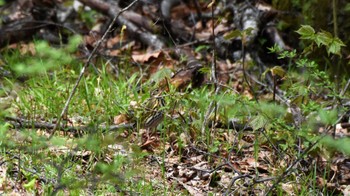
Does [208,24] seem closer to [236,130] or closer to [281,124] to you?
[236,130]

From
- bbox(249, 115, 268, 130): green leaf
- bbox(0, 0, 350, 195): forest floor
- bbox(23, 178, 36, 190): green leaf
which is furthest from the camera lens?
bbox(249, 115, 268, 130): green leaf

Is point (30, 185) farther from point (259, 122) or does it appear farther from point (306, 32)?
point (306, 32)

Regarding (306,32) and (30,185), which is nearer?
(30,185)

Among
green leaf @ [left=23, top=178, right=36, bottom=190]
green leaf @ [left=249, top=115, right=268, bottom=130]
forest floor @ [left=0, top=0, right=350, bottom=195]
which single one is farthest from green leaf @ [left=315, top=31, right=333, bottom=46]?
green leaf @ [left=23, top=178, right=36, bottom=190]

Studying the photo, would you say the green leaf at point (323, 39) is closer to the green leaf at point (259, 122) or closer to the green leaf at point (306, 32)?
the green leaf at point (306, 32)

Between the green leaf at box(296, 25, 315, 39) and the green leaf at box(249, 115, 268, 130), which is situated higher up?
the green leaf at box(296, 25, 315, 39)

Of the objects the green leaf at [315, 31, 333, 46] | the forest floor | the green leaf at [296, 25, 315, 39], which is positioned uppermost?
the green leaf at [296, 25, 315, 39]

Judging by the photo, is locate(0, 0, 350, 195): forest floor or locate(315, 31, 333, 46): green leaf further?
locate(315, 31, 333, 46): green leaf

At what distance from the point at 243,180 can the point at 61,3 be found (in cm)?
389

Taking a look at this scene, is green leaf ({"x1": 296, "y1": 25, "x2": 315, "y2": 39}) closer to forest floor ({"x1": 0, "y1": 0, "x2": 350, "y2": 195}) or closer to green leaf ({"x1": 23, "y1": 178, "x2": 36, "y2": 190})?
forest floor ({"x1": 0, "y1": 0, "x2": 350, "y2": 195})

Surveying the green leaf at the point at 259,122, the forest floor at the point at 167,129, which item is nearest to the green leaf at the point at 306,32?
the forest floor at the point at 167,129

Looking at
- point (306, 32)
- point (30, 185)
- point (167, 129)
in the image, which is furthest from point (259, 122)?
point (30, 185)

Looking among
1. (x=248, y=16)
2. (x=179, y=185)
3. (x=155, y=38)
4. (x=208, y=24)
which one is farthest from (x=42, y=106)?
(x=208, y=24)

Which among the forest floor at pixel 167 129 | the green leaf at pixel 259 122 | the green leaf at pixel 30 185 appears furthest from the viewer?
the green leaf at pixel 259 122
